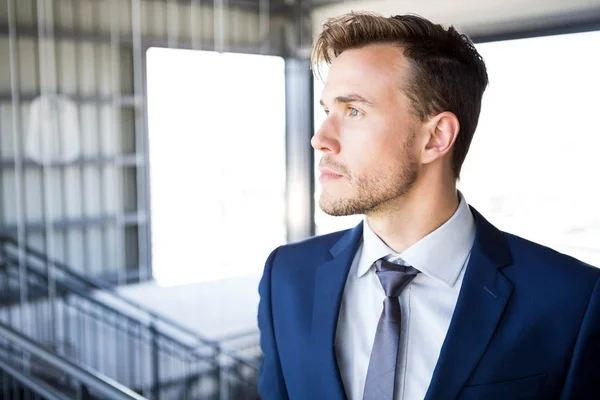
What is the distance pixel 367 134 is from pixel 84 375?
1.32m

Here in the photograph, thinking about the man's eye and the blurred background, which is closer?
the man's eye

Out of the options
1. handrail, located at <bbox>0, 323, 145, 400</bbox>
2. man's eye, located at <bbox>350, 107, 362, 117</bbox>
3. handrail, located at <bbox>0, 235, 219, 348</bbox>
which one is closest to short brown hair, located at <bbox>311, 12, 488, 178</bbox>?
man's eye, located at <bbox>350, 107, 362, 117</bbox>

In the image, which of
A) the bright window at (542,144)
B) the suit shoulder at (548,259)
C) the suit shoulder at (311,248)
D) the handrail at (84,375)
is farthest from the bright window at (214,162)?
the suit shoulder at (548,259)

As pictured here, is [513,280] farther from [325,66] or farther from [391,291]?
[325,66]

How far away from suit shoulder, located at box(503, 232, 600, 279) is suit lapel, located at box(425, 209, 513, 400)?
0.04m

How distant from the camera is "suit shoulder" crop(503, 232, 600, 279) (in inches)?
57.1

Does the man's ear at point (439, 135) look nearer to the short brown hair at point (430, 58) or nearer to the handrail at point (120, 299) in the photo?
the short brown hair at point (430, 58)

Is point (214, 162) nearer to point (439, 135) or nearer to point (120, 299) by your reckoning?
point (120, 299)

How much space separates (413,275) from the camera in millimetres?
1566

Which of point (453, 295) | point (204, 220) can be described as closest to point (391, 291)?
point (453, 295)

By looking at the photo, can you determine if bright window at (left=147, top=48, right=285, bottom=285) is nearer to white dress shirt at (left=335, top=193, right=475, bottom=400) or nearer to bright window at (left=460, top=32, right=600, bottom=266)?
bright window at (left=460, top=32, right=600, bottom=266)

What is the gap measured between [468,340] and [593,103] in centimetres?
138

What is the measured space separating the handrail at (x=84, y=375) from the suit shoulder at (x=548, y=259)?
117 cm

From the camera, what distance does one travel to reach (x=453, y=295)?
5.12 feet
